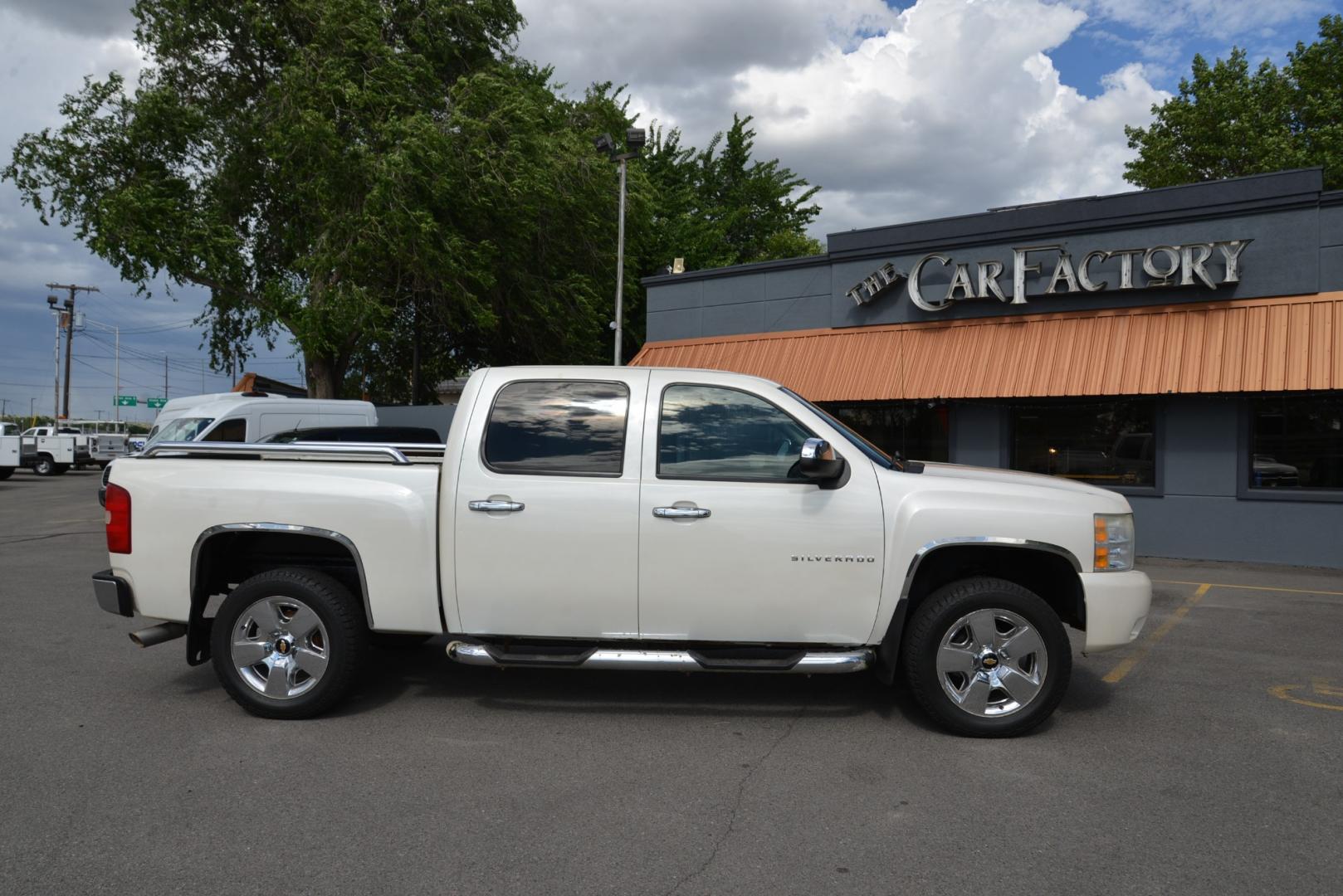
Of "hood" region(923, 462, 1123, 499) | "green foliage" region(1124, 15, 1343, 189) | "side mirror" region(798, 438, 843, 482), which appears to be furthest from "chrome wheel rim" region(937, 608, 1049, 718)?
"green foliage" region(1124, 15, 1343, 189)

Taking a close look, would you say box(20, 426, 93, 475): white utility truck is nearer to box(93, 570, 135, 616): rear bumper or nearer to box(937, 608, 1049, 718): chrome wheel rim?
box(93, 570, 135, 616): rear bumper

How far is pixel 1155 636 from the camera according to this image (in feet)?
24.5

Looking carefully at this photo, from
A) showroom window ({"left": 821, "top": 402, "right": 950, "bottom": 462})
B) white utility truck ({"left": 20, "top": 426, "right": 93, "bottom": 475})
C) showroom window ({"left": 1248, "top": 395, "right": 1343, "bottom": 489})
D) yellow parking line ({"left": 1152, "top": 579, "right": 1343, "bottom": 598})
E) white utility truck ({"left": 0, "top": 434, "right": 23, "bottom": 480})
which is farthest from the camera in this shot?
white utility truck ({"left": 20, "top": 426, "right": 93, "bottom": 475})

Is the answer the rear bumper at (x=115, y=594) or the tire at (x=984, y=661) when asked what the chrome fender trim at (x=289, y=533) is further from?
the tire at (x=984, y=661)

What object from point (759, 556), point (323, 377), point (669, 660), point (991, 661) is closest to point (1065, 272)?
point (991, 661)

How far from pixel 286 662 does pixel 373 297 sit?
17.8 m

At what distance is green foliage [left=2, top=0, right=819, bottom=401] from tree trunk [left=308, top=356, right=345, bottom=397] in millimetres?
65

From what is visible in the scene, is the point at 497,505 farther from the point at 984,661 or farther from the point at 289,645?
the point at 984,661

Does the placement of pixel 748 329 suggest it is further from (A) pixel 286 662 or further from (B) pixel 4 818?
(B) pixel 4 818

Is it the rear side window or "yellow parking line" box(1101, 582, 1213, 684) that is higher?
the rear side window

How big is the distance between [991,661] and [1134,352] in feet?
31.2

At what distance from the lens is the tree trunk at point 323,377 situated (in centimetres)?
2492

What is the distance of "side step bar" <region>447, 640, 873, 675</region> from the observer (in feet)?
15.2

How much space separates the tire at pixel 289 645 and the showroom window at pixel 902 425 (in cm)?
1060
